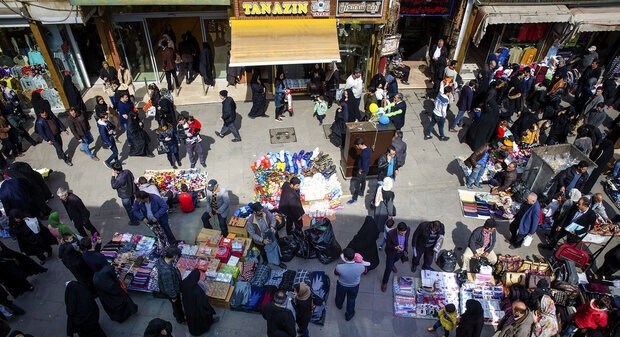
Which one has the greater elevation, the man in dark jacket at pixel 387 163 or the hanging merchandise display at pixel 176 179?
the man in dark jacket at pixel 387 163

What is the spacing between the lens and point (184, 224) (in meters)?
9.91

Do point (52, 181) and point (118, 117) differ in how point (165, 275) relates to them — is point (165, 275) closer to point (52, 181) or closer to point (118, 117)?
point (52, 181)

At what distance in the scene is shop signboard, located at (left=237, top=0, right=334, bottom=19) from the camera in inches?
498

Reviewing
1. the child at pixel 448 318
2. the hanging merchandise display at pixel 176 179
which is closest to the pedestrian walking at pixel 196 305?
the hanging merchandise display at pixel 176 179

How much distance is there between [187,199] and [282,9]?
6856 mm

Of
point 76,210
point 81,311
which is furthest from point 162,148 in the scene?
point 81,311

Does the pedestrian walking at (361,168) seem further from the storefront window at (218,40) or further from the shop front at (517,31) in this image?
the shop front at (517,31)

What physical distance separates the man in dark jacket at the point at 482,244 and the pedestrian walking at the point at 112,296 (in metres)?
6.93

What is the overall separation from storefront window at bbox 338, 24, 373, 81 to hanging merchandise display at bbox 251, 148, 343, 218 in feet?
16.1

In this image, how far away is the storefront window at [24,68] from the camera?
538 inches

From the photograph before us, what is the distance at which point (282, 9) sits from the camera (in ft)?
41.9

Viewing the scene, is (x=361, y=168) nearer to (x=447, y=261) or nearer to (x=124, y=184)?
(x=447, y=261)

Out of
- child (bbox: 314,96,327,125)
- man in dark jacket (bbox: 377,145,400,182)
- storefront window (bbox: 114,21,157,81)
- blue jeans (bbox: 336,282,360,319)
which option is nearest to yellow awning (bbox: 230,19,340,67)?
child (bbox: 314,96,327,125)

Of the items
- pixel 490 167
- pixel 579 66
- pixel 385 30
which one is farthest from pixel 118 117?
pixel 579 66
